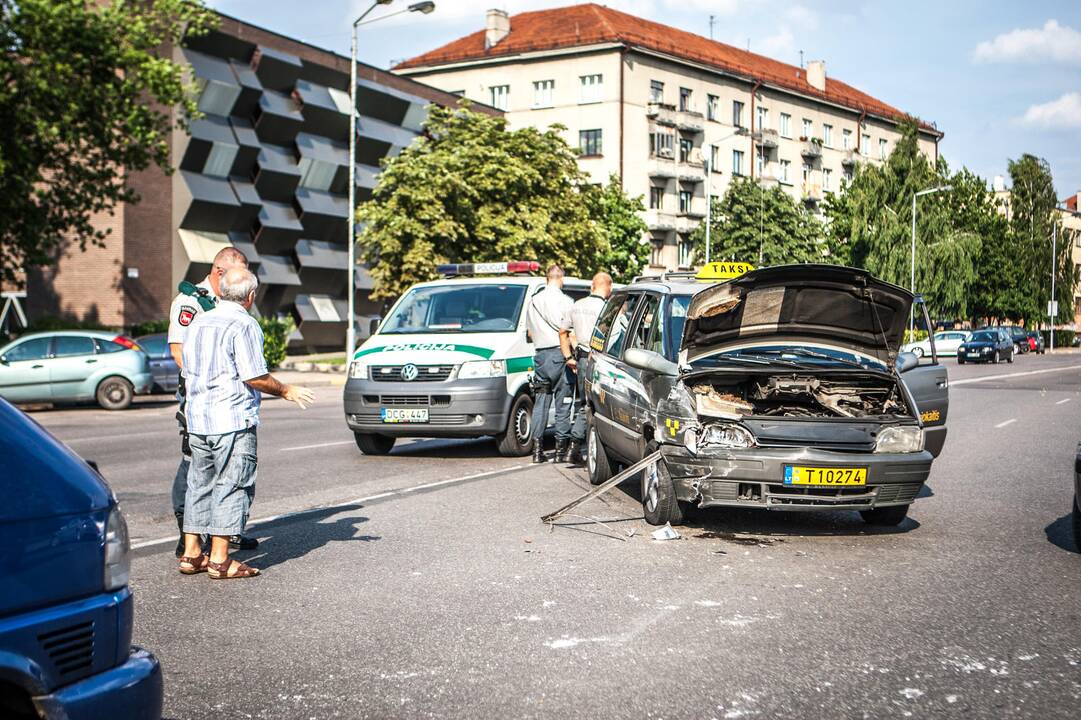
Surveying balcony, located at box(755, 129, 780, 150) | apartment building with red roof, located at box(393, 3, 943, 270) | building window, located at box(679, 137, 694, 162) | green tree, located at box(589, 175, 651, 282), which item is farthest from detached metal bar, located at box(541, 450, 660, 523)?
balcony, located at box(755, 129, 780, 150)

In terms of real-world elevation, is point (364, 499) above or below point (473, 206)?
below

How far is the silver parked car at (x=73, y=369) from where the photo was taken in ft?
72.3

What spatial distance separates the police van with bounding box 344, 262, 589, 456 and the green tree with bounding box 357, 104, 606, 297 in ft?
80.9

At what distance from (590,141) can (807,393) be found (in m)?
63.8

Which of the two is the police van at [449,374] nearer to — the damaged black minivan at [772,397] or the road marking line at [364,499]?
the road marking line at [364,499]

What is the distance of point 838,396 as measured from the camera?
902 centimetres

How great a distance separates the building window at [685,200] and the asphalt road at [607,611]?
6493 cm

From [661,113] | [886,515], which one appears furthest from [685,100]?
[886,515]

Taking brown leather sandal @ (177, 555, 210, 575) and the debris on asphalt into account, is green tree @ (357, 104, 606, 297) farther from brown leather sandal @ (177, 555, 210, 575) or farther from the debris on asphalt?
brown leather sandal @ (177, 555, 210, 575)

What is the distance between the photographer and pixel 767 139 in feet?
264

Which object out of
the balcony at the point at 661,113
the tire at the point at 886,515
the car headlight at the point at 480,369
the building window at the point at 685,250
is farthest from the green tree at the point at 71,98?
the building window at the point at 685,250

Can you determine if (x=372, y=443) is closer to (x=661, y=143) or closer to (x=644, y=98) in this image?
(x=644, y=98)

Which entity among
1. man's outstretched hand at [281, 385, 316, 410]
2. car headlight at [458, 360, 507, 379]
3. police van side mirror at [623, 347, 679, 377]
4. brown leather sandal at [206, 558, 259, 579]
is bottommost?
brown leather sandal at [206, 558, 259, 579]

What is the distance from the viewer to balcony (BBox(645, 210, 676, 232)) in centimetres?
7200
